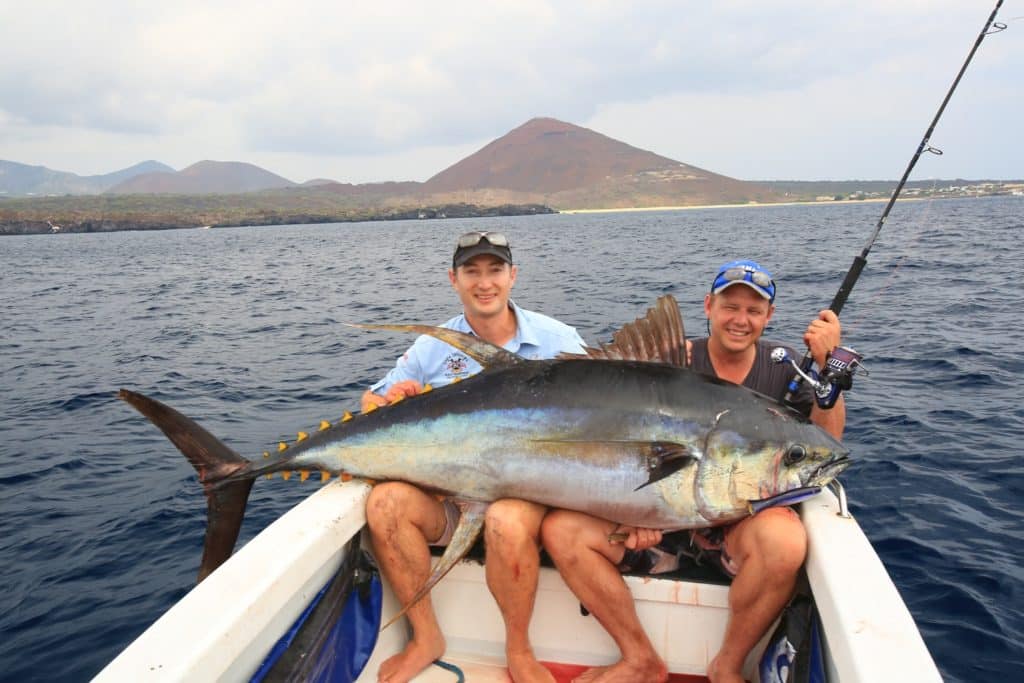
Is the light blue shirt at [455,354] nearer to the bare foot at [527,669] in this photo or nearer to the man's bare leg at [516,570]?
the man's bare leg at [516,570]

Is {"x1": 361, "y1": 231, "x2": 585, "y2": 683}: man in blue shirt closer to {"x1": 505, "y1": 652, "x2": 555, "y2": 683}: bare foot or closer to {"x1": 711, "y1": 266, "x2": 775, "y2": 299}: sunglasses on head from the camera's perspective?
{"x1": 505, "y1": 652, "x2": 555, "y2": 683}: bare foot

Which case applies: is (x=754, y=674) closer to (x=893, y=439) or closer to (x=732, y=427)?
(x=732, y=427)

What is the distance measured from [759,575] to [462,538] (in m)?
1.18

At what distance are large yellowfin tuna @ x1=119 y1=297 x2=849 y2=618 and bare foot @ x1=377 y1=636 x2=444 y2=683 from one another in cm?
61

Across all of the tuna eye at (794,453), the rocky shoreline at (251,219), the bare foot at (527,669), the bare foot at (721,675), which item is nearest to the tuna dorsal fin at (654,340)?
the tuna eye at (794,453)

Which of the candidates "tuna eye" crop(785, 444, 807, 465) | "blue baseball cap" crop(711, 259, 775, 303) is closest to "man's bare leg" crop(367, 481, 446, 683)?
"tuna eye" crop(785, 444, 807, 465)

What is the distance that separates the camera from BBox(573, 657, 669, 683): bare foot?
9.18 ft

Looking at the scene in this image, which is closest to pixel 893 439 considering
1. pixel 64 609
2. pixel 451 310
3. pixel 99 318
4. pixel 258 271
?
pixel 64 609

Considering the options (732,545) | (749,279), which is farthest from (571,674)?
(749,279)

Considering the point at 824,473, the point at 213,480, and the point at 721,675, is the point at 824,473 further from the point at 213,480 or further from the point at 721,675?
the point at 213,480

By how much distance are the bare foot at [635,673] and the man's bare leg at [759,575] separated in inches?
11.1

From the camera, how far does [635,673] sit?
281cm

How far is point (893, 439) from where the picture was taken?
627 centimetres

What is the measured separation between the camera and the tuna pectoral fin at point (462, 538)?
2613mm
